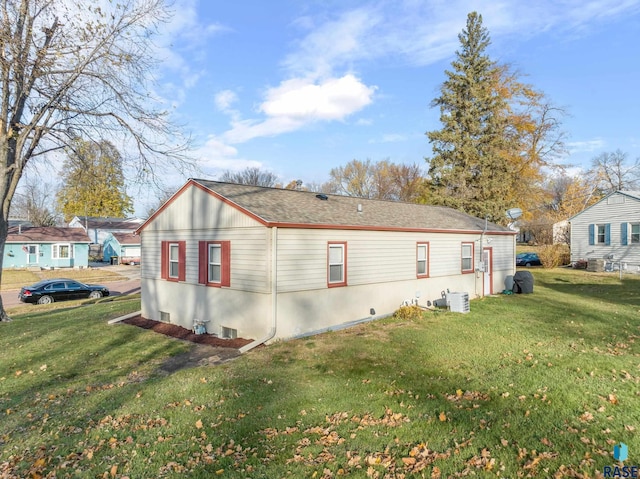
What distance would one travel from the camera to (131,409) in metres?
6.59

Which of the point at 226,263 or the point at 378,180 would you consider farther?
the point at 378,180

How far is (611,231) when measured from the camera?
2769 cm

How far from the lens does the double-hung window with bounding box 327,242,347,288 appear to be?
1211cm

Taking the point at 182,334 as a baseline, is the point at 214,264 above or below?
above

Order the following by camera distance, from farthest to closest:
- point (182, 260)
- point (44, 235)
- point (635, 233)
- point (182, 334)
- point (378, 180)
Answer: point (378, 180) < point (44, 235) < point (635, 233) < point (182, 260) < point (182, 334)

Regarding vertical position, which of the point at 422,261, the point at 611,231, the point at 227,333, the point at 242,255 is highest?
the point at 611,231

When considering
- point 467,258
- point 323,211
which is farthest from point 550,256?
point 323,211

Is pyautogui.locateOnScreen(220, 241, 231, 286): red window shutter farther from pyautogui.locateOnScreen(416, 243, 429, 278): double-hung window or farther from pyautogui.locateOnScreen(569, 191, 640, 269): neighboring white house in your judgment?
pyautogui.locateOnScreen(569, 191, 640, 269): neighboring white house

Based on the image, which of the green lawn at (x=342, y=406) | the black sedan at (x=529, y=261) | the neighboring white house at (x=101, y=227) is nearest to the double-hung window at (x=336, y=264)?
the green lawn at (x=342, y=406)

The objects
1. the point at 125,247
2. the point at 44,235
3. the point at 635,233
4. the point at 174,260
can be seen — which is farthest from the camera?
the point at 125,247

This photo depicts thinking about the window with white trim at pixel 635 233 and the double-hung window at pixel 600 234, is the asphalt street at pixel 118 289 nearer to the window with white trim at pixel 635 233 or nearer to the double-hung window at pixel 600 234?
the double-hung window at pixel 600 234

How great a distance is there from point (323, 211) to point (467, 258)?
813 centimetres

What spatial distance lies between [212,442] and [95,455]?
4.75ft

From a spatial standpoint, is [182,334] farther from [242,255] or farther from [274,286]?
[274,286]
